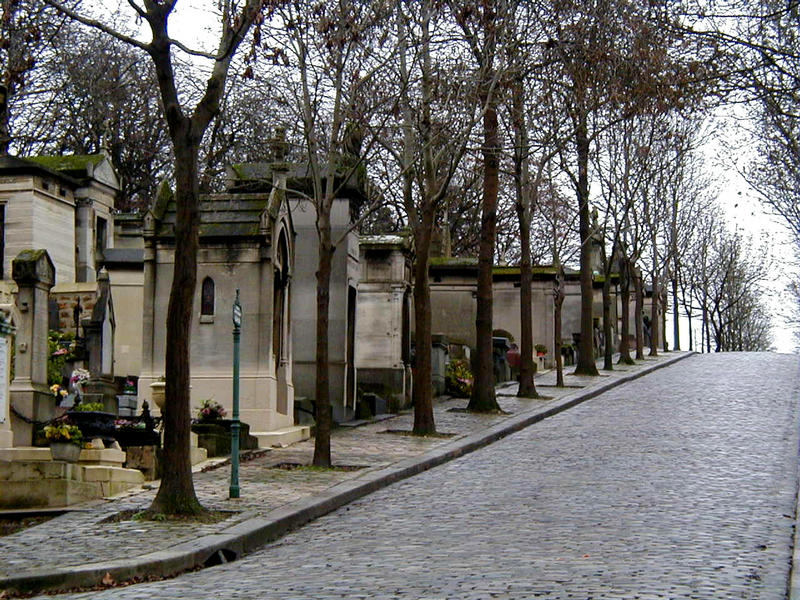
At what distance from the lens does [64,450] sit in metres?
14.9

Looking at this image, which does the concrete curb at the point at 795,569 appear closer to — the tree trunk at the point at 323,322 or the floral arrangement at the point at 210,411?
the tree trunk at the point at 323,322

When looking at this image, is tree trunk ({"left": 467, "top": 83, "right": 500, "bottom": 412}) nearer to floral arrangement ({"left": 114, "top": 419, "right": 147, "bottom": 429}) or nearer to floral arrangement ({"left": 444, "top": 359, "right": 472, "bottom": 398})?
floral arrangement ({"left": 444, "top": 359, "right": 472, "bottom": 398})

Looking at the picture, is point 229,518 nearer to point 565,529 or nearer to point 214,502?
point 214,502

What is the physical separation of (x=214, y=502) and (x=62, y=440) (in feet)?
6.50

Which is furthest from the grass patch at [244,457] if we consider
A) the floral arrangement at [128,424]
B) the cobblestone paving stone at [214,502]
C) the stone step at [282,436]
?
the floral arrangement at [128,424]

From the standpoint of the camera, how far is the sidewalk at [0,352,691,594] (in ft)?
35.0

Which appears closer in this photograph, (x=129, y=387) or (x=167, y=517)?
(x=167, y=517)

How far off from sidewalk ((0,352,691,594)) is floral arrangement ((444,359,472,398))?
7.60 m

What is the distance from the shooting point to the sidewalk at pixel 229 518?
10.7 meters

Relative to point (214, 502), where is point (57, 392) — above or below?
above

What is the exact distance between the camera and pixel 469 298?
137ft

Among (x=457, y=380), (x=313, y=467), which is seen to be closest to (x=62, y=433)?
(x=313, y=467)

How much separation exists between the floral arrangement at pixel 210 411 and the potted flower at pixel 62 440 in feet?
15.3

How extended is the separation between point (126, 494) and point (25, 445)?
1.34 metres
